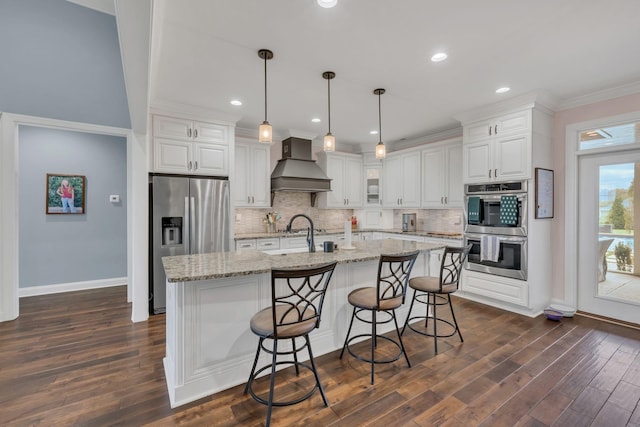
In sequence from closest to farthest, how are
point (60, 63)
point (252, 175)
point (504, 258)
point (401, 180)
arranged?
point (60, 63) → point (504, 258) → point (252, 175) → point (401, 180)

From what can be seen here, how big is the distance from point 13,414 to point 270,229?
360 centimetres

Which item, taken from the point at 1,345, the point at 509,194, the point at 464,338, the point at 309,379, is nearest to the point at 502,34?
the point at 509,194

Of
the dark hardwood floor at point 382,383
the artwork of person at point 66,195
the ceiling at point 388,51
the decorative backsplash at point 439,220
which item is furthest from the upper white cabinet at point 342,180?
the artwork of person at point 66,195

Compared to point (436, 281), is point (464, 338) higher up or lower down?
lower down

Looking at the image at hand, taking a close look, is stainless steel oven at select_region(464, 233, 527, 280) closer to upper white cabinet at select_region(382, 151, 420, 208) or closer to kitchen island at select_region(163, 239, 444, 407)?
upper white cabinet at select_region(382, 151, 420, 208)

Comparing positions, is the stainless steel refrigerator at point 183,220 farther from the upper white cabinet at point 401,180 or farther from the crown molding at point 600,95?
the crown molding at point 600,95

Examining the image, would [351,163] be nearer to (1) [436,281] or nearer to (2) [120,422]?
(1) [436,281]

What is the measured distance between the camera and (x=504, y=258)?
3727 mm

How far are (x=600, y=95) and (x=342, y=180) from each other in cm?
375

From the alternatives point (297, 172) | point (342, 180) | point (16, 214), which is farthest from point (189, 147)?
point (342, 180)

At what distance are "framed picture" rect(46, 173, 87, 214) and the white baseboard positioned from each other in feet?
3.72

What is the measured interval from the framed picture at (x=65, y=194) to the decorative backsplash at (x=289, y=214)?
240 centimetres

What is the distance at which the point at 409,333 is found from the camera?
3.07 m

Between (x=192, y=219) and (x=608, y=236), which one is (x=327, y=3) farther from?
(x=608, y=236)
